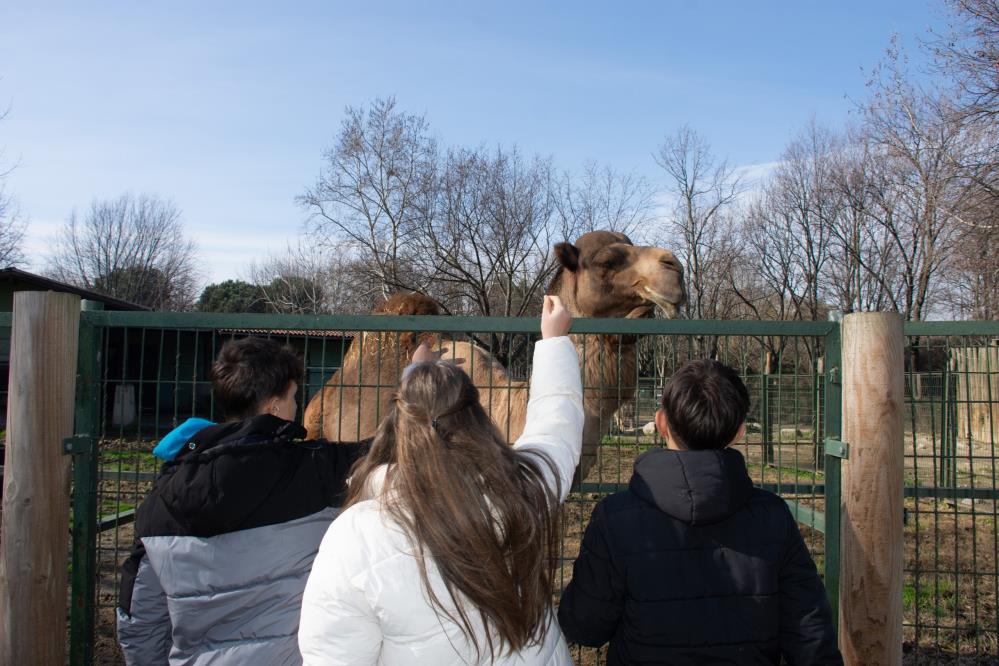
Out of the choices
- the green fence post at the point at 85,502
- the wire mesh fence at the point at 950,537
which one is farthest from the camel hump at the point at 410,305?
the wire mesh fence at the point at 950,537

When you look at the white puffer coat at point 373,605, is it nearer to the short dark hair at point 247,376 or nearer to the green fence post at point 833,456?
the short dark hair at point 247,376

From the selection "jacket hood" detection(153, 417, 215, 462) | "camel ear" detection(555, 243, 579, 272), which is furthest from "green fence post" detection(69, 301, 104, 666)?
"camel ear" detection(555, 243, 579, 272)

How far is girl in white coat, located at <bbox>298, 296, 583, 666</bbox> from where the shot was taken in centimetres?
163

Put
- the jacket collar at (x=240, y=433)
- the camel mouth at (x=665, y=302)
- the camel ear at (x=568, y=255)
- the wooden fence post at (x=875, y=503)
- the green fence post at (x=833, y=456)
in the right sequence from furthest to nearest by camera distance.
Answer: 1. the camel ear at (x=568, y=255)
2. the camel mouth at (x=665, y=302)
3. the green fence post at (x=833, y=456)
4. the wooden fence post at (x=875, y=503)
5. the jacket collar at (x=240, y=433)

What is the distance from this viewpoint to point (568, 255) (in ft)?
22.5

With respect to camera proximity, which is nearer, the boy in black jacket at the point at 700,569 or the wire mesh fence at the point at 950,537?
the boy in black jacket at the point at 700,569

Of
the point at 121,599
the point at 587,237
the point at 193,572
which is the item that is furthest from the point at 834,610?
the point at 587,237

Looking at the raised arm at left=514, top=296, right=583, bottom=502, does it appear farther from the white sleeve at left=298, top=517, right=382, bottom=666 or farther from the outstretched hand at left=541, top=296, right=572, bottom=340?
the white sleeve at left=298, top=517, right=382, bottom=666

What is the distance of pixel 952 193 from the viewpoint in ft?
55.2

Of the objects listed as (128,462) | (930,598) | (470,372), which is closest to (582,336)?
(470,372)

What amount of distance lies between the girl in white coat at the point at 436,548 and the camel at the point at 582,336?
389 cm

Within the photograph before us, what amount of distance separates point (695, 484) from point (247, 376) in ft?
4.69

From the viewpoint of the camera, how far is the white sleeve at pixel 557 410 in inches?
79.4

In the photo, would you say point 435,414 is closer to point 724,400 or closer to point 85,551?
point 724,400
